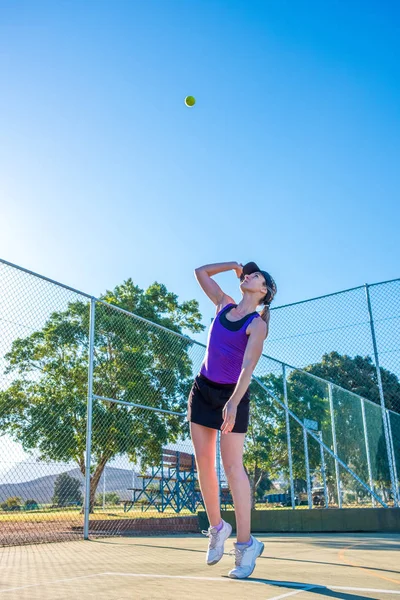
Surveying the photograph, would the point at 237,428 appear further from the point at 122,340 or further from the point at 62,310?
the point at 122,340

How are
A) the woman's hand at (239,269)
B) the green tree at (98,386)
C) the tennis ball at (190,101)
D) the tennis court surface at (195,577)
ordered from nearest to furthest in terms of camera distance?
the tennis court surface at (195,577), the woman's hand at (239,269), the green tree at (98,386), the tennis ball at (190,101)

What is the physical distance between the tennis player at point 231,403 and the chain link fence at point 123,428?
3.27 meters

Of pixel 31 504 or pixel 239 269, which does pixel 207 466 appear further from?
pixel 31 504

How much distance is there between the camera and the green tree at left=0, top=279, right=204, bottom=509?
640 centimetres

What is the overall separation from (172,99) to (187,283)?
12.0ft

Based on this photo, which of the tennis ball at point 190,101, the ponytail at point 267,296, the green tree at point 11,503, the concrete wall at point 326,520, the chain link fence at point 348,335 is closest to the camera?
the ponytail at point 267,296

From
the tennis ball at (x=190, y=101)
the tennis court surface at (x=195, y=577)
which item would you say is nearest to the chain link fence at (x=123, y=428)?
the tennis court surface at (x=195, y=577)

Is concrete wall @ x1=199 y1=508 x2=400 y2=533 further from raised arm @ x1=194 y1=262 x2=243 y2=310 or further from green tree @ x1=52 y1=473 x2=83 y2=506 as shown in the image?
raised arm @ x1=194 y1=262 x2=243 y2=310

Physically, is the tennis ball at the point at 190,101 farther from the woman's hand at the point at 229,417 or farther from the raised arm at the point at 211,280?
the woman's hand at the point at 229,417

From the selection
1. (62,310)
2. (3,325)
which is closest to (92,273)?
(62,310)

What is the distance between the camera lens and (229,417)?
2209 millimetres

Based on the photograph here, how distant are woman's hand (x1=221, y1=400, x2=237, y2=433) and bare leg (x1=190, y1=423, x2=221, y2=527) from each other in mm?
237

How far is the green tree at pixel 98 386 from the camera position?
6402mm

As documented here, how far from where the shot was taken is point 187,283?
9750 millimetres
